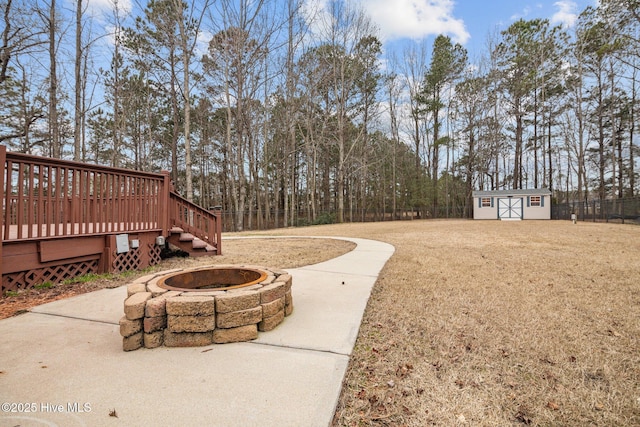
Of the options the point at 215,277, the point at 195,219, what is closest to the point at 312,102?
the point at 195,219

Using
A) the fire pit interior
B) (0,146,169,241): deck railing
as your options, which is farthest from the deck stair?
the fire pit interior

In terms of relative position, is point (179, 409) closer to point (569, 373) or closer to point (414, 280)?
point (569, 373)

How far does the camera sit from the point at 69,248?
3.88m

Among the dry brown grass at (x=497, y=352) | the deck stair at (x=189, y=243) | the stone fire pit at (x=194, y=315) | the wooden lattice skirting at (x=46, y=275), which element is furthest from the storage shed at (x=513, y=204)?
the wooden lattice skirting at (x=46, y=275)

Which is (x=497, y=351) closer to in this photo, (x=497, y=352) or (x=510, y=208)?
(x=497, y=352)

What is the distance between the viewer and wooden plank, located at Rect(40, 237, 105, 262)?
11.8ft

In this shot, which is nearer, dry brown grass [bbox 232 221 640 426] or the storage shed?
dry brown grass [bbox 232 221 640 426]

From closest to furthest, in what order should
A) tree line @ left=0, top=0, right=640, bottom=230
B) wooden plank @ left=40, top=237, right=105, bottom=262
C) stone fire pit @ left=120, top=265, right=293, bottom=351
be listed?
1. stone fire pit @ left=120, top=265, right=293, bottom=351
2. wooden plank @ left=40, top=237, right=105, bottom=262
3. tree line @ left=0, top=0, right=640, bottom=230

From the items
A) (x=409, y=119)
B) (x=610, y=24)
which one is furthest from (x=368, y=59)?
(x=610, y=24)

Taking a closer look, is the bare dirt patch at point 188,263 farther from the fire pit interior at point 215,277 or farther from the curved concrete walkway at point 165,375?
the fire pit interior at point 215,277

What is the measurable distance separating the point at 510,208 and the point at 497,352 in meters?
25.3

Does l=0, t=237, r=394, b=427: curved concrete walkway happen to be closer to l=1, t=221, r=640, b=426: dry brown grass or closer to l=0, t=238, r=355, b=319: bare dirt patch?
l=1, t=221, r=640, b=426: dry brown grass

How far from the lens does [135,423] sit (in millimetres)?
1277

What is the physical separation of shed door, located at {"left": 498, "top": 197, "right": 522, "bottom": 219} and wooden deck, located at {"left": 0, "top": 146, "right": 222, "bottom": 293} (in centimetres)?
2432
